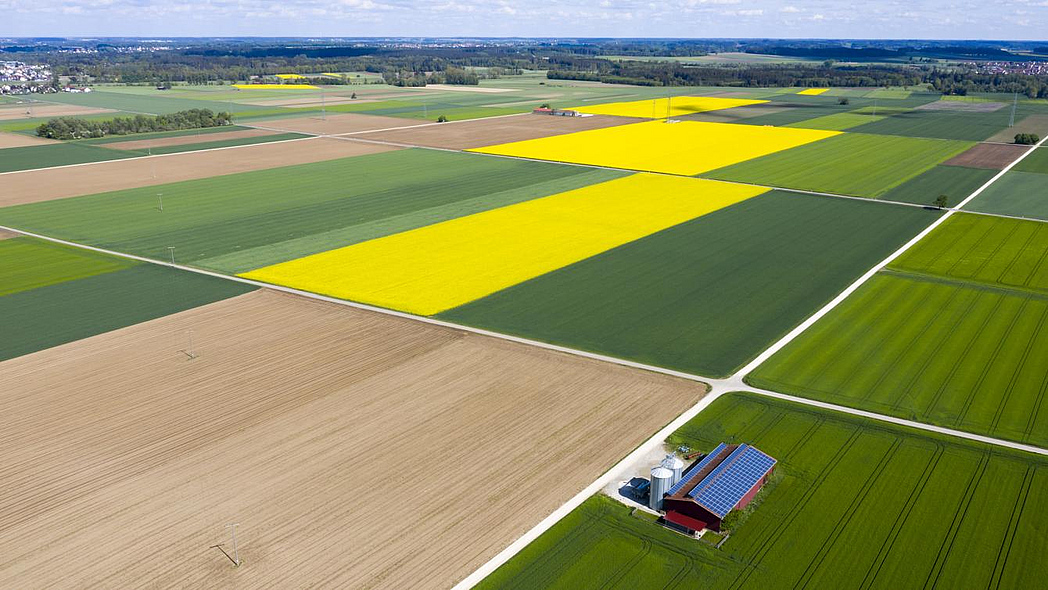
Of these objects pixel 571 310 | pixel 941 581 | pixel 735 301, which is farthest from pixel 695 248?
pixel 941 581

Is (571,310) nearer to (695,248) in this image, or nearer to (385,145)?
(695,248)

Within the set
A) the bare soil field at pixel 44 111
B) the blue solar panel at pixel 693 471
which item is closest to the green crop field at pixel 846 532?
the blue solar panel at pixel 693 471

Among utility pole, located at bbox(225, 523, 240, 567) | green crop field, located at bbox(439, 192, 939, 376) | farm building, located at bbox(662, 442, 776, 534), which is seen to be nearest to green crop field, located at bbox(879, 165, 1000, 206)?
green crop field, located at bbox(439, 192, 939, 376)

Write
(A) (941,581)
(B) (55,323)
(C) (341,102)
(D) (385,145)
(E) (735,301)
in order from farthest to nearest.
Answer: (C) (341,102), (D) (385,145), (E) (735,301), (B) (55,323), (A) (941,581)

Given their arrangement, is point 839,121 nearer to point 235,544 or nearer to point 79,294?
point 79,294

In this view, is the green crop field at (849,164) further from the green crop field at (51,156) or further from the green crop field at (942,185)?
the green crop field at (51,156)

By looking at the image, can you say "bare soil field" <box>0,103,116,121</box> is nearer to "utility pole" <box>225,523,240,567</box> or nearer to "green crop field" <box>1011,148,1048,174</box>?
"utility pole" <box>225,523,240,567</box>

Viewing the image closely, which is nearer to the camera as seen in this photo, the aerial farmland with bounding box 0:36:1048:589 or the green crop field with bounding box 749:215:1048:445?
the aerial farmland with bounding box 0:36:1048:589
